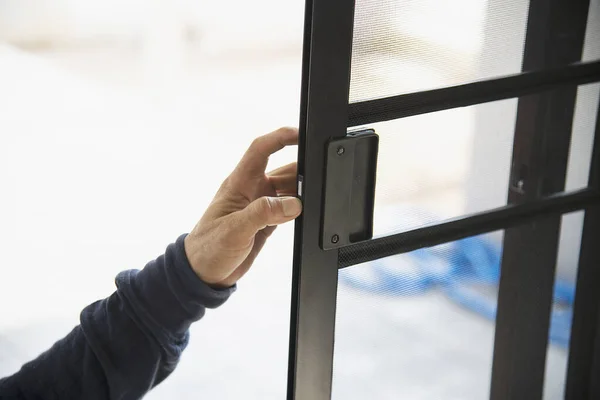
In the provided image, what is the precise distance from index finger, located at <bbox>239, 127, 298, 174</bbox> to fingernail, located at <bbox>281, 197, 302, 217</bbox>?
0.36ft

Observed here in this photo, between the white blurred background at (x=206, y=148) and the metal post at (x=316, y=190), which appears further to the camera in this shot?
the white blurred background at (x=206, y=148)

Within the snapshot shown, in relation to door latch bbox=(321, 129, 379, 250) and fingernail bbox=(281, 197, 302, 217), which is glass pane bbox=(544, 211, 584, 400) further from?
fingernail bbox=(281, 197, 302, 217)

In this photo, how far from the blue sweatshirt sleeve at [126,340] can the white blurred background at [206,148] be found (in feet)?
0.71

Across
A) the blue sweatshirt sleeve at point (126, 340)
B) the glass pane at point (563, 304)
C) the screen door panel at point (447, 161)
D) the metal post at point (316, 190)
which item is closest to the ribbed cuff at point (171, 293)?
the blue sweatshirt sleeve at point (126, 340)

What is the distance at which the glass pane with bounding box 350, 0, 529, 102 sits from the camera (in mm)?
984

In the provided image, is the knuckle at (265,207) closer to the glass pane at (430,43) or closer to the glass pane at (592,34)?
the glass pane at (430,43)

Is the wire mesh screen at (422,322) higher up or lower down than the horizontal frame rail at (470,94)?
lower down

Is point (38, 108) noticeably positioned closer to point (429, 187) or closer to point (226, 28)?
point (226, 28)

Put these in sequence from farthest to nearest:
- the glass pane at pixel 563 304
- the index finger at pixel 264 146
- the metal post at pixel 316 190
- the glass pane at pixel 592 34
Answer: the glass pane at pixel 563 304, the glass pane at pixel 592 34, the index finger at pixel 264 146, the metal post at pixel 316 190

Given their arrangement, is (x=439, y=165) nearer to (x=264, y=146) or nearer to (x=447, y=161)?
(x=447, y=161)

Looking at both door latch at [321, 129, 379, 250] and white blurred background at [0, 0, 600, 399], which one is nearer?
door latch at [321, 129, 379, 250]

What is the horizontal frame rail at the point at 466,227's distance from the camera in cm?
106

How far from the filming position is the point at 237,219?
99 centimetres

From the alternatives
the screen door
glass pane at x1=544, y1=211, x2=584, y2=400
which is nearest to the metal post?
the screen door
